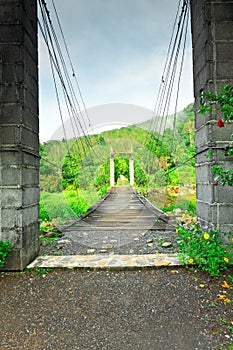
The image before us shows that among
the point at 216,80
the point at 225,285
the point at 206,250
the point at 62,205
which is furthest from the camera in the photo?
the point at 62,205

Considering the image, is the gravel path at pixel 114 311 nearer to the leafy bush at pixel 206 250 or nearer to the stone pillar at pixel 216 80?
the leafy bush at pixel 206 250

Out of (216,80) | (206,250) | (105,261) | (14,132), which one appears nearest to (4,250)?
(105,261)

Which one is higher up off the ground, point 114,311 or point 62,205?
point 62,205

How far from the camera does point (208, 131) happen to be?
189 cm

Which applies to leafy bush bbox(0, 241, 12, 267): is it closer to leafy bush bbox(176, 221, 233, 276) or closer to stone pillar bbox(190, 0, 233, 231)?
leafy bush bbox(176, 221, 233, 276)

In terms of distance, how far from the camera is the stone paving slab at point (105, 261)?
1846mm

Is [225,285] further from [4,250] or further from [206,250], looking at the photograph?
[4,250]

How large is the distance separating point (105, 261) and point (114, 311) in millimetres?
673

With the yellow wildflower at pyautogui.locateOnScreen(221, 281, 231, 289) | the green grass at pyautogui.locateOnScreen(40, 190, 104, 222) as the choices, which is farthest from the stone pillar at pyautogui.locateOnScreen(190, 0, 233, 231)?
the green grass at pyautogui.locateOnScreen(40, 190, 104, 222)

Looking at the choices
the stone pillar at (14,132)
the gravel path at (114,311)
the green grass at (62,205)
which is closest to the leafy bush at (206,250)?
the gravel path at (114,311)

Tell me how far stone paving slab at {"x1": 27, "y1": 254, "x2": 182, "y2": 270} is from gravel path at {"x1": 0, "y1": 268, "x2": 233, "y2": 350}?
2.9 inches

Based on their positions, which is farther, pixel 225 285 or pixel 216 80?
pixel 216 80

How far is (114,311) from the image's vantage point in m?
1.29

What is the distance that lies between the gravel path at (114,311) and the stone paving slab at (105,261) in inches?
2.9
